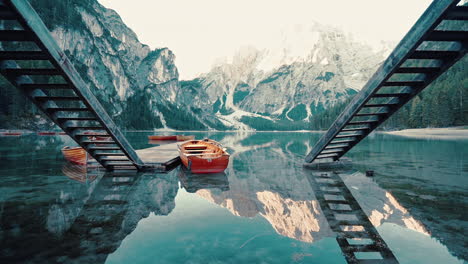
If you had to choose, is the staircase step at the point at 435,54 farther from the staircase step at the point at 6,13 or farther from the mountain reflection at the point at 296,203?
the staircase step at the point at 6,13

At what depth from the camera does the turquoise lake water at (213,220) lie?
5.57 meters

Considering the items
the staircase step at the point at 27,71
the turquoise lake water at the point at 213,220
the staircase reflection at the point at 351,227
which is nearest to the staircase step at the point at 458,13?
the turquoise lake water at the point at 213,220

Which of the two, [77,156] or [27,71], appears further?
[77,156]

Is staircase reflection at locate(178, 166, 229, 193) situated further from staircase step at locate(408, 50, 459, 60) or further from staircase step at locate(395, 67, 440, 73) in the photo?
staircase step at locate(408, 50, 459, 60)

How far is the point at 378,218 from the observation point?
25.8 feet

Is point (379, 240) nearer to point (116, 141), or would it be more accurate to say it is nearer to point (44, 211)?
point (44, 211)

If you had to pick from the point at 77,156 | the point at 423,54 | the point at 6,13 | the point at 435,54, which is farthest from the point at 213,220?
the point at 77,156

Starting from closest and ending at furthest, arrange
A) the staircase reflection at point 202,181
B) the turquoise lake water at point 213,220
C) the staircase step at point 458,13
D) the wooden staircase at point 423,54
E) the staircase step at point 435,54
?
the turquoise lake water at point 213,220
the staircase step at point 458,13
the wooden staircase at point 423,54
the staircase step at point 435,54
the staircase reflection at point 202,181

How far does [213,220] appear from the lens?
318 inches

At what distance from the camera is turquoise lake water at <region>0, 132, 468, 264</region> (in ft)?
18.3

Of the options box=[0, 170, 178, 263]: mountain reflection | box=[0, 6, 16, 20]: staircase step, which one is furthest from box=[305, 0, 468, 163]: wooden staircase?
box=[0, 6, 16, 20]: staircase step

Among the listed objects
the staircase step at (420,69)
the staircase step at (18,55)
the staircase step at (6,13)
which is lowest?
the staircase step at (420,69)

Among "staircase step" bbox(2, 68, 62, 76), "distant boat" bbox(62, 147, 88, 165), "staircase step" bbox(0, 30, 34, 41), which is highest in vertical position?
"staircase step" bbox(0, 30, 34, 41)

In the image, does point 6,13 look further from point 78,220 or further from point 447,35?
point 447,35
